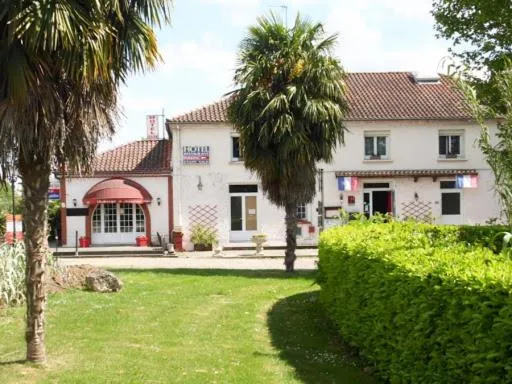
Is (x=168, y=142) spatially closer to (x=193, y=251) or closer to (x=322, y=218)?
(x=193, y=251)

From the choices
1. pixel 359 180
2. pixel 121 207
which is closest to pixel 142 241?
pixel 121 207

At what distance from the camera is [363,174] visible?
31.1 metres

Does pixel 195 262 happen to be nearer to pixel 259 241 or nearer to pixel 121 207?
pixel 259 241

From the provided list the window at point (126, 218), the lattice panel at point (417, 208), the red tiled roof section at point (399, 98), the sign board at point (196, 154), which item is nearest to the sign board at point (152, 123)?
the sign board at point (196, 154)

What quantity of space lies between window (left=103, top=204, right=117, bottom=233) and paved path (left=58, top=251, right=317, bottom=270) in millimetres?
4216

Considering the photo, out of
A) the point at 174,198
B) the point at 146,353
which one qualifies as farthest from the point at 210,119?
the point at 146,353

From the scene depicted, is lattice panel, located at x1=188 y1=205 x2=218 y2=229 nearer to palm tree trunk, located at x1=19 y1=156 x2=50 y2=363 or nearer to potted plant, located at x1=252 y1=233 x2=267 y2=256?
potted plant, located at x1=252 y1=233 x2=267 y2=256

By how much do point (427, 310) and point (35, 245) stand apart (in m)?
4.48

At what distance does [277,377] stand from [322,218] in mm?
20575

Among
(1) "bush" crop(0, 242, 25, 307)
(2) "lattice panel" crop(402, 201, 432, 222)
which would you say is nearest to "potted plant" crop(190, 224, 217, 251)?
(2) "lattice panel" crop(402, 201, 432, 222)

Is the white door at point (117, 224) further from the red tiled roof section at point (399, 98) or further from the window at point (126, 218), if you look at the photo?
the red tiled roof section at point (399, 98)

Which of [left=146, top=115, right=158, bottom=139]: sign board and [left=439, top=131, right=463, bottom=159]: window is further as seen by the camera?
[left=146, top=115, right=158, bottom=139]: sign board

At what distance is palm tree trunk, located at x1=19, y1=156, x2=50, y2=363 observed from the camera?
24.1ft

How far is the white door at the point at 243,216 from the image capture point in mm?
31281
